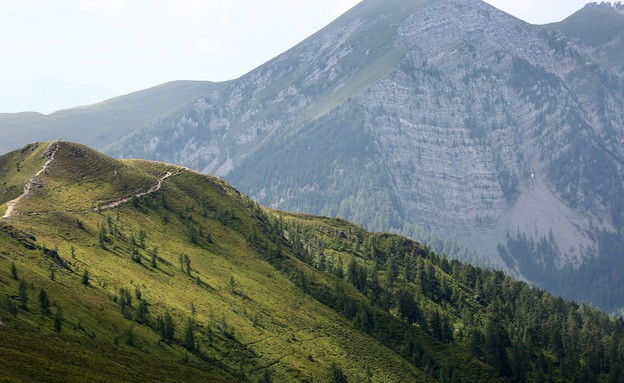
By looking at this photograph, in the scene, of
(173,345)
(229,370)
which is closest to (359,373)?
(229,370)

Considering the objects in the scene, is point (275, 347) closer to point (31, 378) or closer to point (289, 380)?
point (289, 380)

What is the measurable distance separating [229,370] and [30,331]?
209ft

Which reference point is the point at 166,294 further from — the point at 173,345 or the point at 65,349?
the point at 65,349

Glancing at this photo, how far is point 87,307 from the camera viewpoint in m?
153

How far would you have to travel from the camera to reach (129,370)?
119 m

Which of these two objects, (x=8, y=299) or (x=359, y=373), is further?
(x=359, y=373)

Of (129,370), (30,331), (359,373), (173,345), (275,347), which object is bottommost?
(359,373)

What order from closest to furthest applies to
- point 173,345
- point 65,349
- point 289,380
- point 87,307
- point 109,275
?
point 65,349 → point 87,307 → point 173,345 → point 289,380 → point 109,275

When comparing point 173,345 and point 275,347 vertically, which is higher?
point 173,345

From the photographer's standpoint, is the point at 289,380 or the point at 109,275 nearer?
the point at 289,380

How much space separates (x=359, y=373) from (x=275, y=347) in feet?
92.2

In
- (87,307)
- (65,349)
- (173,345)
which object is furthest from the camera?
(173,345)

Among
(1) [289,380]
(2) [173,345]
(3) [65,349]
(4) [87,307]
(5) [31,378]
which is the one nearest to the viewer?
(5) [31,378]

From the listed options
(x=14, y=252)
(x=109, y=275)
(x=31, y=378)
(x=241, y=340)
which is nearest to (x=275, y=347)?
(x=241, y=340)
